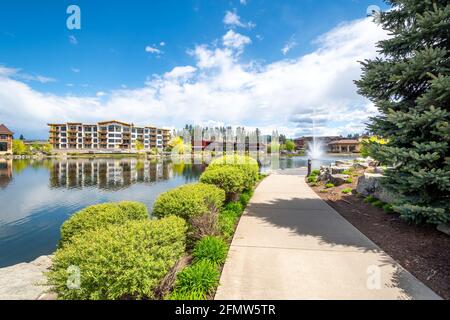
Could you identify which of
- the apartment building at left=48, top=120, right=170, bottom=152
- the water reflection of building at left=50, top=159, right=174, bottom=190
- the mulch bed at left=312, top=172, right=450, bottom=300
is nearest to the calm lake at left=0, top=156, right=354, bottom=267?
the water reflection of building at left=50, top=159, right=174, bottom=190

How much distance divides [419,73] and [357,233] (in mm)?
4272

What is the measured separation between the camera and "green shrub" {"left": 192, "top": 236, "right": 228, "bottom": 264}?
451cm

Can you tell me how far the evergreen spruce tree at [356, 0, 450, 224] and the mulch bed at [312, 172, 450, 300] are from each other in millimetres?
Answer: 470

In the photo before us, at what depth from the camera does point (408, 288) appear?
3.67 metres

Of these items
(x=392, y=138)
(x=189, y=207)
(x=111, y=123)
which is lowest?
(x=189, y=207)

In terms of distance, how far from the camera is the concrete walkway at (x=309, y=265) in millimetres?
3592

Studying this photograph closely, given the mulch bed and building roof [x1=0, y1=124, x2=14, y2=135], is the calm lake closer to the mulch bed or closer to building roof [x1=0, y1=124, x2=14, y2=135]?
the mulch bed

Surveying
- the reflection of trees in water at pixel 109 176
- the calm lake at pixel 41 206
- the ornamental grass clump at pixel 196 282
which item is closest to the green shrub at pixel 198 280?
the ornamental grass clump at pixel 196 282

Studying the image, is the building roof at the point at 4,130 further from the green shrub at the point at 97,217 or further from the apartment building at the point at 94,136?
the green shrub at the point at 97,217

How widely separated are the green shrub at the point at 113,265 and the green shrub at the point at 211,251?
43.2 inches

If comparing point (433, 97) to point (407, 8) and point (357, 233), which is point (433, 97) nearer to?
point (407, 8)

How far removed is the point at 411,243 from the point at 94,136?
98.5 meters

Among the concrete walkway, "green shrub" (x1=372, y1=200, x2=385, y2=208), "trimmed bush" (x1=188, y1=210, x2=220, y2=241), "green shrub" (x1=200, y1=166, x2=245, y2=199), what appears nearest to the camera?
the concrete walkway
